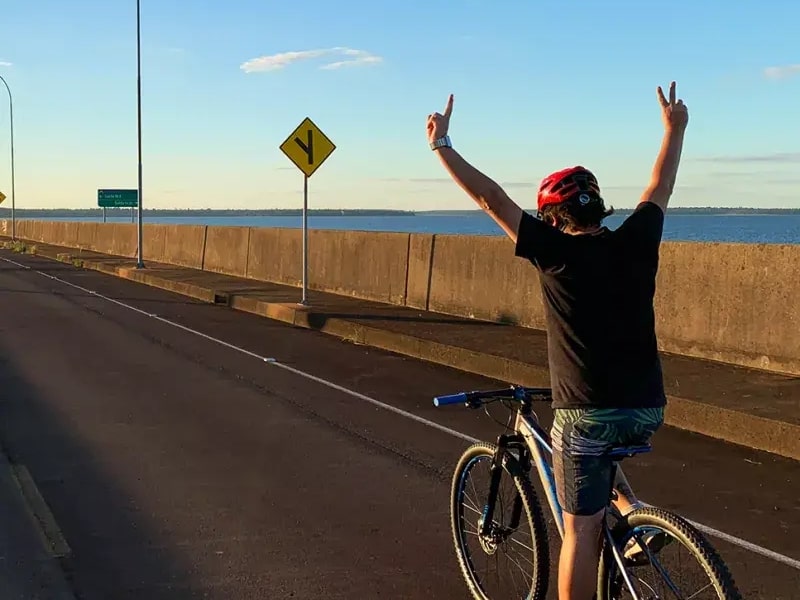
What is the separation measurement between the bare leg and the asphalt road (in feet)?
4.23

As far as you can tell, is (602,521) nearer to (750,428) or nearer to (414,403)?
(750,428)

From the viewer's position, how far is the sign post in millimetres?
16859

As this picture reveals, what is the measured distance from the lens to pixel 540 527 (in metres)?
3.95

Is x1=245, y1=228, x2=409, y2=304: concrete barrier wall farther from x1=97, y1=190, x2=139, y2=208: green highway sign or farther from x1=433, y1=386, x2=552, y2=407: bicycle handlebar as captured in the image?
x1=97, y1=190, x2=139, y2=208: green highway sign

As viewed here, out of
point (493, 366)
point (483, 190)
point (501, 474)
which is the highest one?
point (483, 190)

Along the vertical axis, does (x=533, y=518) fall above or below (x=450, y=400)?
below

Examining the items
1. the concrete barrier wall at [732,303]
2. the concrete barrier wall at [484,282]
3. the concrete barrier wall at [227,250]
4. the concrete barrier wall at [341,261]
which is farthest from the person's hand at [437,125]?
the concrete barrier wall at [227,250]

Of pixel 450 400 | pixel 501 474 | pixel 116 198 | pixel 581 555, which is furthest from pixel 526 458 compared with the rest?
pixel 116 198

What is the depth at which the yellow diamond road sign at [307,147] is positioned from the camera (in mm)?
16859

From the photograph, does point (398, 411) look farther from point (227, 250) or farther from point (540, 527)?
point (227, 250)

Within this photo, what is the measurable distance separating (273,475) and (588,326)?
3.93 meters

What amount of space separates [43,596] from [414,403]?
5.11 m

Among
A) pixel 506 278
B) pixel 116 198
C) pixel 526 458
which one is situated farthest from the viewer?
pixel 116 198

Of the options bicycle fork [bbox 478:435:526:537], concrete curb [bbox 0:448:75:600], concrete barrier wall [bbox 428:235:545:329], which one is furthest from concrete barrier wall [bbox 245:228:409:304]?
bicycle fork [bbox 478:435:526:537]
